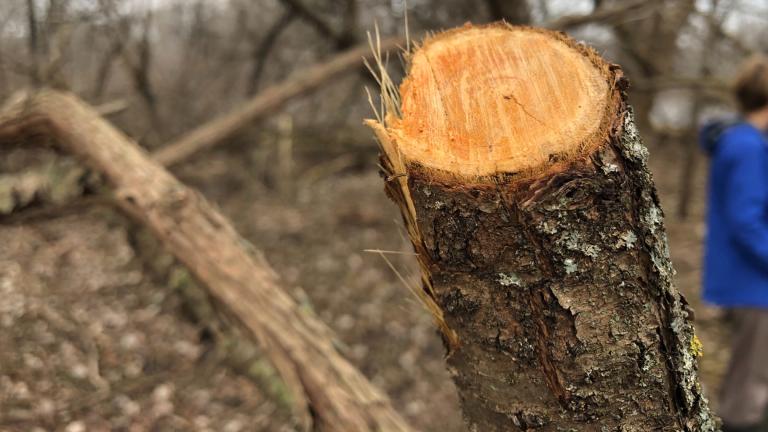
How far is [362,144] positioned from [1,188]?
4.18 m

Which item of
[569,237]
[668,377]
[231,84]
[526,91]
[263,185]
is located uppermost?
[526,91]

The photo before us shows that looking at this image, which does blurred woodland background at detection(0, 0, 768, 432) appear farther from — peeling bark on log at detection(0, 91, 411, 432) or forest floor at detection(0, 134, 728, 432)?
peeling bark on log at detection(0, 91, 411, 432)

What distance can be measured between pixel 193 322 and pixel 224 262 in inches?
55.8

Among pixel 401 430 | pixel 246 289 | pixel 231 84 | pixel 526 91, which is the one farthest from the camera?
pixel 231 84

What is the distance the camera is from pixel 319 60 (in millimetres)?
5984

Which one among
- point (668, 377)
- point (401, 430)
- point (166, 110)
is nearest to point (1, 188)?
point (401, 430)

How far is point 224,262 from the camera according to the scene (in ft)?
6.78

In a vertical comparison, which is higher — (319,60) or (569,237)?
(569,237)

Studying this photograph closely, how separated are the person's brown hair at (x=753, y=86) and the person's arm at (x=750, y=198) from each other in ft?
0.96

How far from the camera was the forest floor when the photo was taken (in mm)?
2395

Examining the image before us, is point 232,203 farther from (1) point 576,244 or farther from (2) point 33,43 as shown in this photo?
(1) point 576,244

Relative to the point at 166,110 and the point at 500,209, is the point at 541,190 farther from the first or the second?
the point at 166,110

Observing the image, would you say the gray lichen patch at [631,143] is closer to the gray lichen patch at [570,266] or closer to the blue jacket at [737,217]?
the gray lichen patch at [570,266]

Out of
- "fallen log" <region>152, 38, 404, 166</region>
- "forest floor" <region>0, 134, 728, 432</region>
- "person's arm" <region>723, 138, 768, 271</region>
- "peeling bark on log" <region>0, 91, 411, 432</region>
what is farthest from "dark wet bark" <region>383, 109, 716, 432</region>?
"fallen log" <region>152, 38, 404, 166</region>
